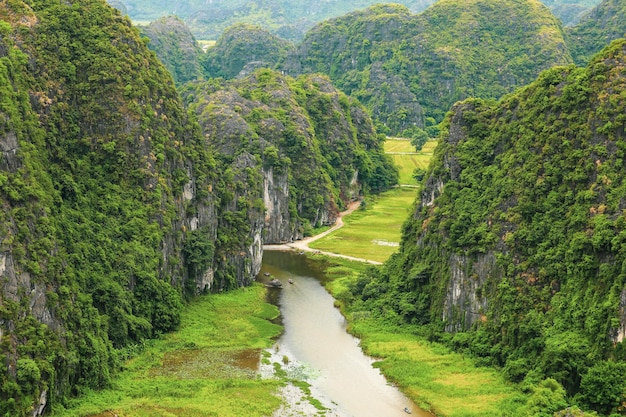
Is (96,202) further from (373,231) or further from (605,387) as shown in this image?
(373,231)

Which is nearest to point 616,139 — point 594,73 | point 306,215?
→ point 594,73

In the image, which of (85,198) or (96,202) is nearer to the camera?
(85,198)

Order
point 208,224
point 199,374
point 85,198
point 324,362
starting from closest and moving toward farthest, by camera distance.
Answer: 1. point 199,374
2. point 324,362
3. point 85,198
4. point 208,224

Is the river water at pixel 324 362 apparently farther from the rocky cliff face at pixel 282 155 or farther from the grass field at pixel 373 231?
the grass field at pixel 373 231

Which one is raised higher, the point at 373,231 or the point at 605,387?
the point at 373,231

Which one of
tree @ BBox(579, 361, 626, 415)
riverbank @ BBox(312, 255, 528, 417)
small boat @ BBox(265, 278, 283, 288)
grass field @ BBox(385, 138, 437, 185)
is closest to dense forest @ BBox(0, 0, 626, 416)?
tree @ BBox(579, 361, 626, 415)

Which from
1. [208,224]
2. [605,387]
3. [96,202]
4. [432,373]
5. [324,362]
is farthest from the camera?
[208,224]

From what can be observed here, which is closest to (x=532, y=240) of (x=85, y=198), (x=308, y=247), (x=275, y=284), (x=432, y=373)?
(x=432, y=373)

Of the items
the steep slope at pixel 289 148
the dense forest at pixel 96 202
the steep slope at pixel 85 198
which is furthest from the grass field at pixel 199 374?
the steep slope at pixel 289 148
